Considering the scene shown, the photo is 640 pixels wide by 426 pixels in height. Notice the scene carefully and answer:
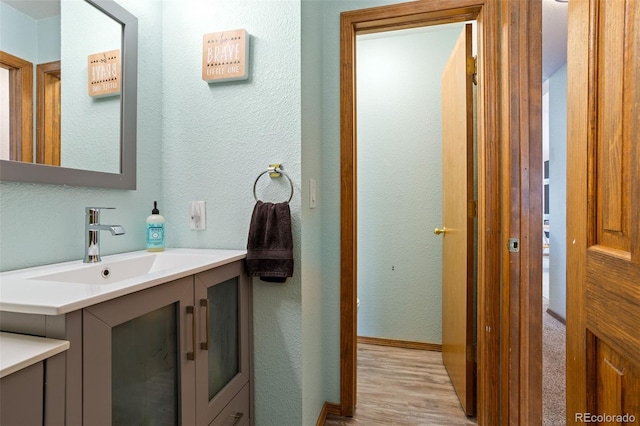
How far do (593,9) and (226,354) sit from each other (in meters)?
1.37

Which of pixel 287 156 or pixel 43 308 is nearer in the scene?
pixel 43 308

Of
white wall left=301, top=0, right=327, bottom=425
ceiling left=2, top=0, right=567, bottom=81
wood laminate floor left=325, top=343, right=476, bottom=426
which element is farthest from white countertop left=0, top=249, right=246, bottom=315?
ceiling left=2, top=0, right=567, bottom=81

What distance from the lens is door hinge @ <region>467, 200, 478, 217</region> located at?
66.3 inches

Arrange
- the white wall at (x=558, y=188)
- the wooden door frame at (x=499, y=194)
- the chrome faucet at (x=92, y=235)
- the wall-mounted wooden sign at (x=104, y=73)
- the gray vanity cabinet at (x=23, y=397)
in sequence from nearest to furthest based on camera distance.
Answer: the gray vanity cabinet at (x=23, y=397)
the chrome faucet at (x=92, y=235)
the wall-mounted wooden sign at (x=104, y=73)
the wooden door frame at (x=499, y=194)
the white wall at (x=558, y=188)

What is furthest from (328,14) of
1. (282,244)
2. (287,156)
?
(282,244)

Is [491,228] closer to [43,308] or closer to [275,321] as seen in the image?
[275,321]

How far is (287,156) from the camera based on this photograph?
4.29 feet

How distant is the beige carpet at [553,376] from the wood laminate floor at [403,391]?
474 millimetres

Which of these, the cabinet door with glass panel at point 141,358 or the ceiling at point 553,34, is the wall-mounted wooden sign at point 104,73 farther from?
the ceiling at point 553,34

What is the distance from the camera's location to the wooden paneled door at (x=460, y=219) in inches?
66.5

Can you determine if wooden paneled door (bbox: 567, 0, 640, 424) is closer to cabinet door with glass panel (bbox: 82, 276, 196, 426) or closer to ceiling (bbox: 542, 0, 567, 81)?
cabinet door with glass panel (bbox: 82, 276, 196, 426)

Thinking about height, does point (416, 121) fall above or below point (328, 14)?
below

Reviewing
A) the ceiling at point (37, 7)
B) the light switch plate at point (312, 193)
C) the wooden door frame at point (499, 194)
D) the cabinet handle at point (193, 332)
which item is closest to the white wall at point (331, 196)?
the wooden door frame at point (499, 194)

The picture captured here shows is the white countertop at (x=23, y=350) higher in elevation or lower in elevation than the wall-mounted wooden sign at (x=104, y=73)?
lower
